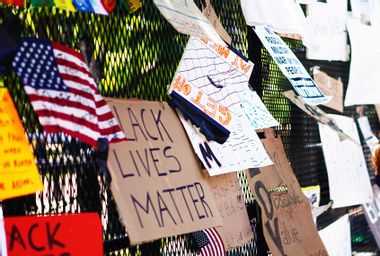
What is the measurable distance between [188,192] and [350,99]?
2.51m

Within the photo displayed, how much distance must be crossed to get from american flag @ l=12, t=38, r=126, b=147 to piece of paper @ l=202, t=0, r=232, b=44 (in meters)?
1.01

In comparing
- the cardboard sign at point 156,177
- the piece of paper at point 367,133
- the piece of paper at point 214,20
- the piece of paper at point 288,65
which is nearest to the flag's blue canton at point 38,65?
the cardboard sign at point 156,177

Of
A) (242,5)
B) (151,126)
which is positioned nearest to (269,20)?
(242,5)

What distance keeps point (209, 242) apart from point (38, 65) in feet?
3.97

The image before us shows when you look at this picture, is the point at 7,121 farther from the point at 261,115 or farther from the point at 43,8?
the point at 261,115

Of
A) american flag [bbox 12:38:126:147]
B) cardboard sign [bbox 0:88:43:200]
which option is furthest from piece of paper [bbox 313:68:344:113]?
cardboard sign [bbox 0:88:43:200]

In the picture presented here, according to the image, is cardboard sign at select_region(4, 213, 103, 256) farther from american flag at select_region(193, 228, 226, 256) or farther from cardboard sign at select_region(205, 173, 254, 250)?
cardboard sign at select_region(205, 173, 254, 250)

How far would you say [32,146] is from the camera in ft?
7.94

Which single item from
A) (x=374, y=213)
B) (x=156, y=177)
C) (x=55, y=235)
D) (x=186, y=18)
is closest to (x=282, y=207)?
(x=156, y=177)

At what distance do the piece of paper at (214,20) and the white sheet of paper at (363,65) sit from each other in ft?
6.00

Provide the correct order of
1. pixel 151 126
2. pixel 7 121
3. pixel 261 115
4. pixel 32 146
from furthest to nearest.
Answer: pixel 261 115, pixel 151 126, pixel 32 146, pixel 7 121

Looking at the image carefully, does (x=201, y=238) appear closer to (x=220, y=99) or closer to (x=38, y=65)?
(x=220, y=99)

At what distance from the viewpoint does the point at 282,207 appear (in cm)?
379

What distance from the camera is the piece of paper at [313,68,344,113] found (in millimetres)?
4742
